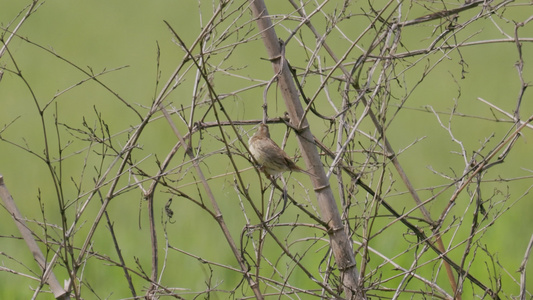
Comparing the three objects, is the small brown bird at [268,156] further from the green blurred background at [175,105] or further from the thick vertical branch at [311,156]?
the green blurred background at [175,105]

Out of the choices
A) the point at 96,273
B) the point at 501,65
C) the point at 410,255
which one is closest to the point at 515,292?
the point at 410,255

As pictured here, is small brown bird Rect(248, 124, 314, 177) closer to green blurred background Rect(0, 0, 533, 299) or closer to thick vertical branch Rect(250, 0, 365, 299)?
thick vertical branch Rect(250, 0, 365, 299)

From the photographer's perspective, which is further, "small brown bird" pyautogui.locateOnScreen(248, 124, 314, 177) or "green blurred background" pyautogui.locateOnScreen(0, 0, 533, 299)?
"green blurred background" pyautogui.locateOnScreen(0, 0, 533, 299)

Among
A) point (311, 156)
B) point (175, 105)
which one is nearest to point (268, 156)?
point (311, 156)

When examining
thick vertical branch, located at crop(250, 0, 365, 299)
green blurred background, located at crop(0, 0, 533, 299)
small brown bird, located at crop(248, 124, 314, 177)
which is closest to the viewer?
thick vertical branch, located at crop(250, 0, 365, 299)

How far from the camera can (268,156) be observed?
9.95 feet

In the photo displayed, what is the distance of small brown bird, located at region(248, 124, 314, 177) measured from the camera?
3.02 metres

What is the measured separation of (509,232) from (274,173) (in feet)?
12.0

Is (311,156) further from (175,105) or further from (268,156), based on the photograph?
(175,105)

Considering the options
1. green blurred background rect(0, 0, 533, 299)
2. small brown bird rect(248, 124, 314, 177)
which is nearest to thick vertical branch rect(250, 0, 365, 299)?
small brown bird rect(248, 124, 314, 177)

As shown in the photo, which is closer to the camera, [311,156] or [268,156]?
[311,156]

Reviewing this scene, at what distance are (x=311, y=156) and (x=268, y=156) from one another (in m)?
0.41

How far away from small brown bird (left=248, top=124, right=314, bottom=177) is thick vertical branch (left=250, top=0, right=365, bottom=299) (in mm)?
330

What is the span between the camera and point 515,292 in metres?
5.54
